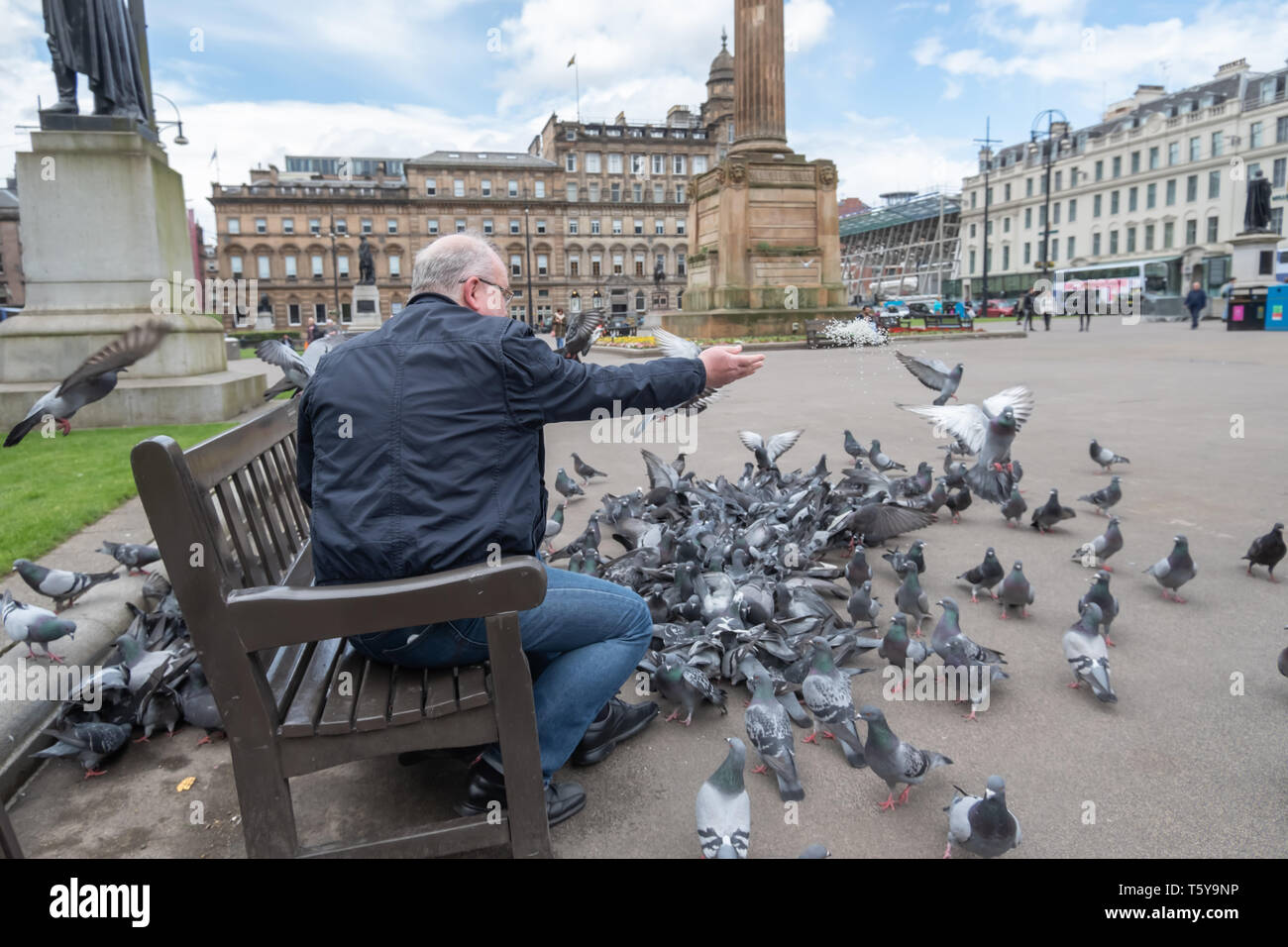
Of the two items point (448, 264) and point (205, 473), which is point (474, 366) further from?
point (205, 473)

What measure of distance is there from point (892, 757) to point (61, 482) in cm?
686

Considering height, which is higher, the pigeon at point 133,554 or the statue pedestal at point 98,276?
the statue pedestal at point 98,276

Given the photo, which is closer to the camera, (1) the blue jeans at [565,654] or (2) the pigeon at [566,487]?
(1) the blue jeans at [565,654]

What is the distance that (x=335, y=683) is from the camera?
2.39 metres

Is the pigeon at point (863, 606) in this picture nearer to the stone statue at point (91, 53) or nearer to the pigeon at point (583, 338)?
the pigeon at point (583, 338)

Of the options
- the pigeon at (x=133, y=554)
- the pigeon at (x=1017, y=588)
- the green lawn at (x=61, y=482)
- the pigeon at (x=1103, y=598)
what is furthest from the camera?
the green lawn at (x=61, y=482)

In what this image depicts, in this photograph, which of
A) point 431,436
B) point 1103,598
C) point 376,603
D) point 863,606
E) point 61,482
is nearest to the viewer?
point 376,603

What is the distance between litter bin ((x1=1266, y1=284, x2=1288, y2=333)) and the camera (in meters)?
26.6

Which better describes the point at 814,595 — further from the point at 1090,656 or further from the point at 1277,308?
the point at 1277,308

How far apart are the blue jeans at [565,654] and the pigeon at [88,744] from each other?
1.15 metres

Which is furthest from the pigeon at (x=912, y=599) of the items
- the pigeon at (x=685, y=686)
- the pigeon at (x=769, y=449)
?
the pigeon at (x=769, y=449)

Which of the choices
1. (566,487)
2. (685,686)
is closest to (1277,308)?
(566,487)

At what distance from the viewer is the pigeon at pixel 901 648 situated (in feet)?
11.5

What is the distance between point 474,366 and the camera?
2.36 metres
